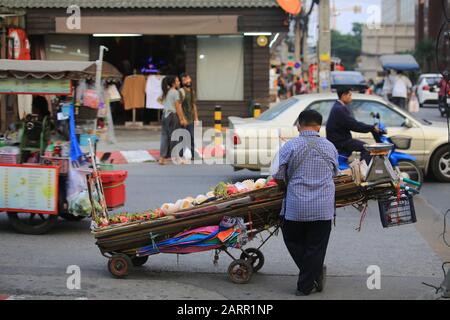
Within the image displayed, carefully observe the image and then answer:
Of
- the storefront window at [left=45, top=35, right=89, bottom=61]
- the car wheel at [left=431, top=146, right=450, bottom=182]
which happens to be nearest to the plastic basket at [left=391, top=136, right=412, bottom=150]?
the car wheel at [left=431, top=146, right=450, bottom=182]

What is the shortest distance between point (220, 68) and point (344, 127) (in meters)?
12.7

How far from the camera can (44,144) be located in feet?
30.9

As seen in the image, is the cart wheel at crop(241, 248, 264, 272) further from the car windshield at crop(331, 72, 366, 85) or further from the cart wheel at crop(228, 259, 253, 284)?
the car windshield at crop(331, 72, 366, 85)

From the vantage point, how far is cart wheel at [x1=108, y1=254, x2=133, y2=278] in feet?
23.4

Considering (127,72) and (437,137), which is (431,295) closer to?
(437,137)

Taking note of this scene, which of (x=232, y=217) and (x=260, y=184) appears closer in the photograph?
(x=232, y=217)

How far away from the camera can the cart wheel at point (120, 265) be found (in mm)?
7121

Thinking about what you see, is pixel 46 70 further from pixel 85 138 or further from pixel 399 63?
pixel 399 63

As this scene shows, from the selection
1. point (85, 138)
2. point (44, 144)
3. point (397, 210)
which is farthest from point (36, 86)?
point (397, 210)

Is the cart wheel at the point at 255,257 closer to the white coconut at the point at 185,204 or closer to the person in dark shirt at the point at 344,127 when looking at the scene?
the white coconut at the point at 185,204

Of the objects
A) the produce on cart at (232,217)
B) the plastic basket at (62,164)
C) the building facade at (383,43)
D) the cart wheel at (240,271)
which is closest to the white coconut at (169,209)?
the produce on cart at (232,217)

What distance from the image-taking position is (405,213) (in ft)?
22.7

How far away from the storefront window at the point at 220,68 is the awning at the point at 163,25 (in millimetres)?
893

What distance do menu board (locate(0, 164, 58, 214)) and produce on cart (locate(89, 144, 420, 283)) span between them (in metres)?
2.02
